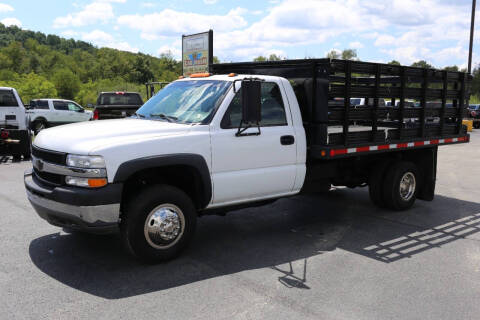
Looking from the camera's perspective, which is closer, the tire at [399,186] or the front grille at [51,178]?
the front grille at [51,178]

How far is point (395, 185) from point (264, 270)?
324 cm

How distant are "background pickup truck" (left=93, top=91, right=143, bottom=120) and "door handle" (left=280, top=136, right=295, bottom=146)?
10721 mm

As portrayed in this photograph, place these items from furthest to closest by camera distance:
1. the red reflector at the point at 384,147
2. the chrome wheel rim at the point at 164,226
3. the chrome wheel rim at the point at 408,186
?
the chrome wheel rim at the point at 408,186
the red reflector at the point at 384,147
the chrome wheel rim at the point at 164,226

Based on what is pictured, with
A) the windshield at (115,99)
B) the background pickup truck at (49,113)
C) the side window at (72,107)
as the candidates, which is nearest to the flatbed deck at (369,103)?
the windshield at (115,99)

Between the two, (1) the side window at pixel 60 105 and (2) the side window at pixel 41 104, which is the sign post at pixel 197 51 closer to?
(1) the side window at pixel 60 105

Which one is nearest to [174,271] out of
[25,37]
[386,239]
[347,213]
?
[386,239]

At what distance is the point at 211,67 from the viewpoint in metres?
7.02

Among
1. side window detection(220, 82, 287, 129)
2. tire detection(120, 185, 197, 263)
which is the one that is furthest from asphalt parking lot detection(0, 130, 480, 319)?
side window detection(220, 82, 287, 129)

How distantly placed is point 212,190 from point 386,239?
95.2 inches

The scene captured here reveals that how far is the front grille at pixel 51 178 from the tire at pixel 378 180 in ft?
15.3

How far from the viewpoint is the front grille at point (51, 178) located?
452cm

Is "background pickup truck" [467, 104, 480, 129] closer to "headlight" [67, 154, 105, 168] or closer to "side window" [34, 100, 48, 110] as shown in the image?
"side window" [34, 100, 48, 110]

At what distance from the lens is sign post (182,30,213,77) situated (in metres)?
17.7

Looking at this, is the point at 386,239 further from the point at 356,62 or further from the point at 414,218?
A: the point at 356,62
